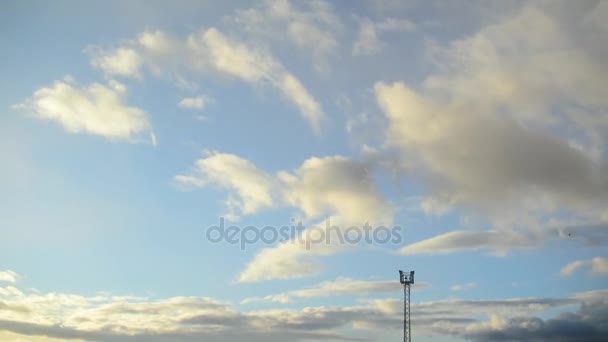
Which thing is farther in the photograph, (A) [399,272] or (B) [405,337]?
(A) [399,272]

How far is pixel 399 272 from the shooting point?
91.6 m

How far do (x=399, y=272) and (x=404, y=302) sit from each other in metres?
7.45

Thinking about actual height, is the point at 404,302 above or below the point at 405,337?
above

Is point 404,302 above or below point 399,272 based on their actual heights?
below

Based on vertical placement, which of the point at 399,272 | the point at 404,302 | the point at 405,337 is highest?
the point at 399,272

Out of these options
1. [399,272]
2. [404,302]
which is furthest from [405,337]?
[399,272]

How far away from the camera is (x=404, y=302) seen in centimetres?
8644

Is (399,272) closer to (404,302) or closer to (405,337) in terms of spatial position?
(404,302)

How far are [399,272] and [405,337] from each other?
1524cm

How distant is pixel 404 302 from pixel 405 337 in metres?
7.82

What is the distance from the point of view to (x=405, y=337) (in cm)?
8106

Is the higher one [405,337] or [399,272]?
[399,272]

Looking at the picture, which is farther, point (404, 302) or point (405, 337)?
point (404, 302)
